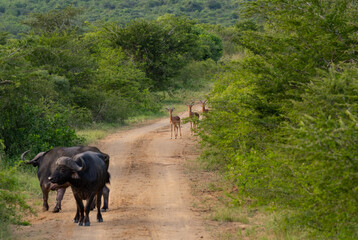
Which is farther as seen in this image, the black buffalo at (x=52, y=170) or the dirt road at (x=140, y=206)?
the black buffalo at (x=52, y=170)

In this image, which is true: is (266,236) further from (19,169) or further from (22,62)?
(22,62)

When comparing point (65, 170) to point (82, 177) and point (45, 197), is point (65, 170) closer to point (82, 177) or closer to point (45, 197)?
point (82, 177)

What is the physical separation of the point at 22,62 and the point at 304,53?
944 cm

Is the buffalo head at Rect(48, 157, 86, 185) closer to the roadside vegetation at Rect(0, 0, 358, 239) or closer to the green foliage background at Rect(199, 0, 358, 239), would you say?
the roadside vegetation at Rect(0, 0, 358, 239)

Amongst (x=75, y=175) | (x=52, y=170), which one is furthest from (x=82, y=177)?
(x=52, y=170)

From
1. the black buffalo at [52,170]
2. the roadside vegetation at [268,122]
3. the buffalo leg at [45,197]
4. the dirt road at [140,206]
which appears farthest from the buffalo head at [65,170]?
the buffalo leg at [45,197]

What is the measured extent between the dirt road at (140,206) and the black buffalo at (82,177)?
35 centimetres

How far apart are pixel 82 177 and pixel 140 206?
2022 millimetres

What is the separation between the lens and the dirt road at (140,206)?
8.36m

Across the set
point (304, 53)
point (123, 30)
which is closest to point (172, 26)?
point (123, 30)

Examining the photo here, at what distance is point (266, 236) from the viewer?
804 centimetres

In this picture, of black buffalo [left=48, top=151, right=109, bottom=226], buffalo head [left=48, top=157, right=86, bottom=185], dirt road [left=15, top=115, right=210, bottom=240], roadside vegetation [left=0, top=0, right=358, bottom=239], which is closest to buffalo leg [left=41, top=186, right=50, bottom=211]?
dirt road [left=15, top=115, right=210, bottom=240]

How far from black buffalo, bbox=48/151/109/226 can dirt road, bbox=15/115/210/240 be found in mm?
350

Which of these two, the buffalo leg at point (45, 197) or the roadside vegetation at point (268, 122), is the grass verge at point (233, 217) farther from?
the buffalo leg at point (45, 197)
